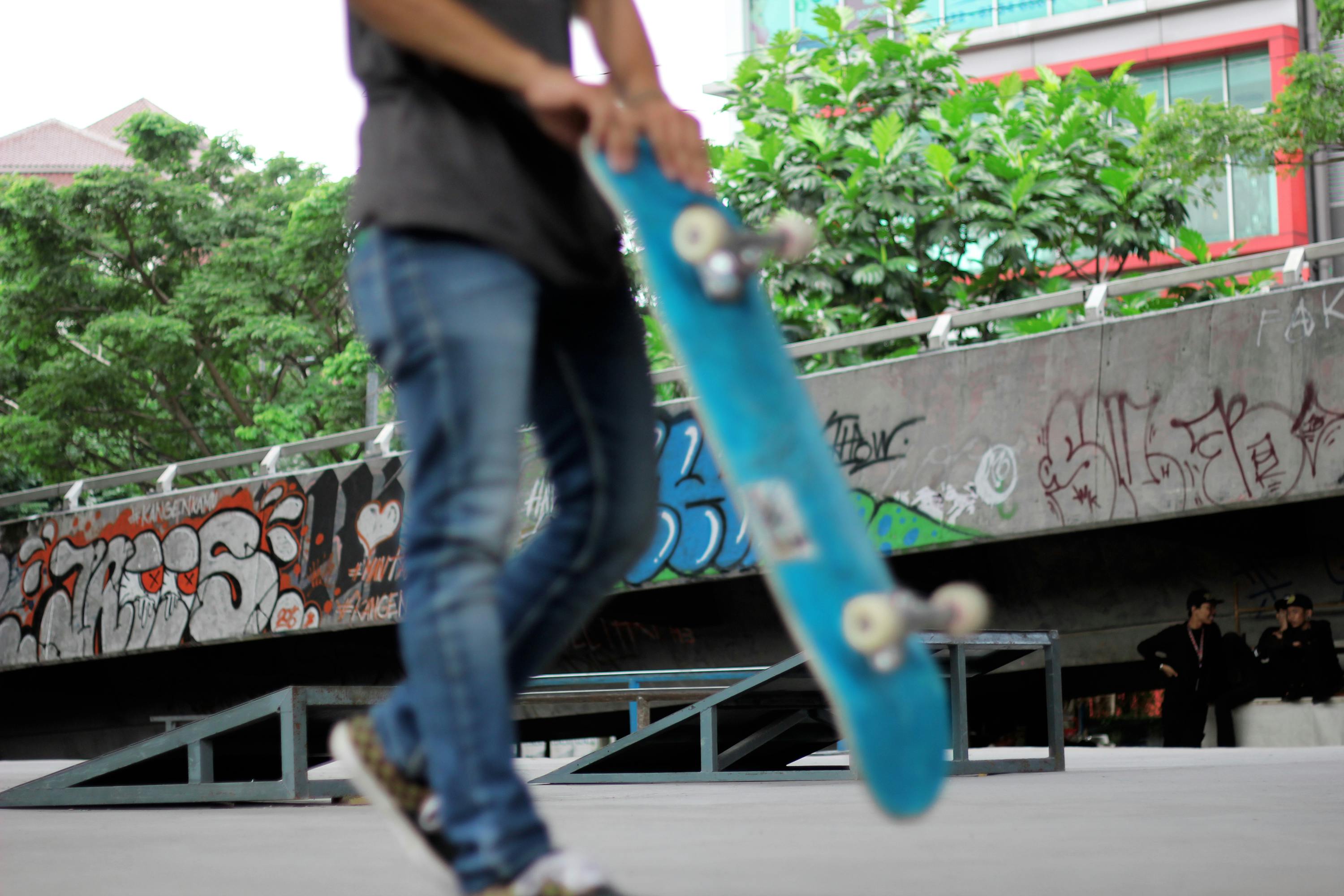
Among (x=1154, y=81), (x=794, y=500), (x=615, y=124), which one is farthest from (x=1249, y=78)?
(x=794, y=500)

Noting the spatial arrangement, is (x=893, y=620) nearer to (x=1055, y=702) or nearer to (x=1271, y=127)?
(x=1055, y=702)

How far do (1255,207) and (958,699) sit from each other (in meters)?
25.9

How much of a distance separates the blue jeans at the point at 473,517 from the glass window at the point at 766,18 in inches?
1330

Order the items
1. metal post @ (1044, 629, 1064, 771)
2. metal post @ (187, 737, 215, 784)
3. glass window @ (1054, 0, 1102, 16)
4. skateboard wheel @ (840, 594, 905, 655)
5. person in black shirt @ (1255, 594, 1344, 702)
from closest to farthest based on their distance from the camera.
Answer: skateboard wheel @ (840, 594, 905, 655)
metal post @ (187, 737, 215, 784)
metal post @ (1044, 629, 1064, 771)
person in black shirt @ (1255, 594, 1344, 702)
glass window @ (1054, 0, 1102, 16)

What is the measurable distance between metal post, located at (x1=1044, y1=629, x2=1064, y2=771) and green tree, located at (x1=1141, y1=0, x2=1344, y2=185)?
7.36 meters

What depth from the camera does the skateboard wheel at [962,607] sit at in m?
1.69

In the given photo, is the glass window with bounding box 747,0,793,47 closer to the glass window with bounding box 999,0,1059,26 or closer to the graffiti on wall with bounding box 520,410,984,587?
the glass window with bounding box 999,0,1059,26

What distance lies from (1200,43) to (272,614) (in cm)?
2405

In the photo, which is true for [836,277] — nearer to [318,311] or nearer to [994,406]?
[994,406]

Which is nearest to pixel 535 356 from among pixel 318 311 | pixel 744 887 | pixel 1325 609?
pixel 744 887

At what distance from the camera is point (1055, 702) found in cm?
748

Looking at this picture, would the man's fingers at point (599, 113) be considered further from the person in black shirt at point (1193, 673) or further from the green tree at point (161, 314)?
the green tree at point (161, 314)

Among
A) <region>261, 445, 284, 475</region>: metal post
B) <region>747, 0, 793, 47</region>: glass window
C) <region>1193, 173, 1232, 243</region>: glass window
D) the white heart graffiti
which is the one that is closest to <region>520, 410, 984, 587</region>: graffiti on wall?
the white heart graffiti

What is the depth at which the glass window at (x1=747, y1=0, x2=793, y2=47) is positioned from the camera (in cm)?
3453
